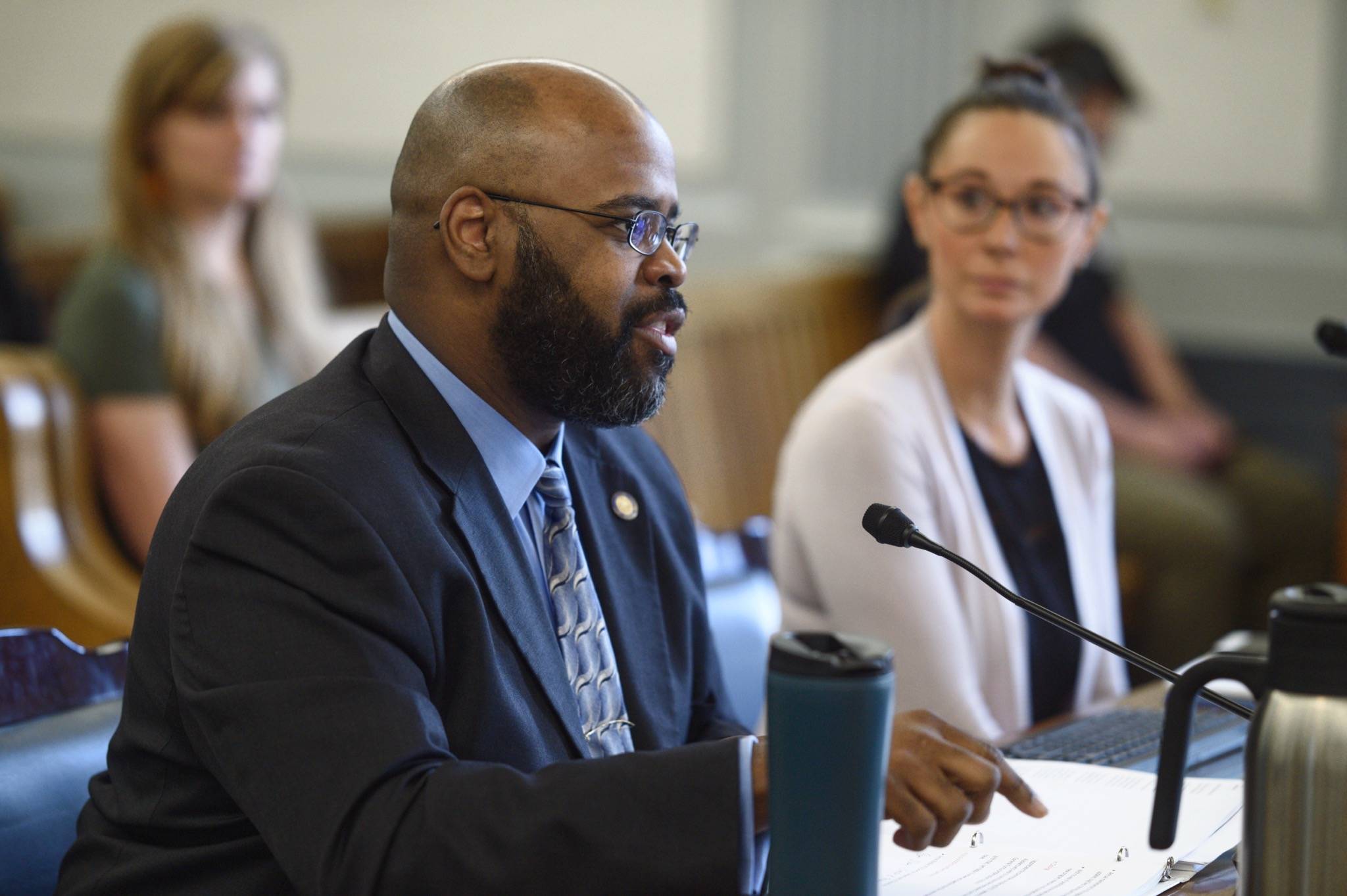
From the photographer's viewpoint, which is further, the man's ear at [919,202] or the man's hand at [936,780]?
the man's ear at [919,202]

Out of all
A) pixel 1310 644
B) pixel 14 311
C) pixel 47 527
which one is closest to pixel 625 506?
pixel 1310 644

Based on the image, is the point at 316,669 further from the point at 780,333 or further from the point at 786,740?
the point at 780,333

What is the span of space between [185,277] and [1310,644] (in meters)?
2.41

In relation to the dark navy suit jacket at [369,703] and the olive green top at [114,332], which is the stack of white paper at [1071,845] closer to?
the dark navy suit jacket at [369,703]

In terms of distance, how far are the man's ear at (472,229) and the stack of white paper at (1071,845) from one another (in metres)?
0.60

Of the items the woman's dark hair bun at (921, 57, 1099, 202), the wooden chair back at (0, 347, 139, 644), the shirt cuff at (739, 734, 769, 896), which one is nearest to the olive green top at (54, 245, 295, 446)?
the wooden chair back at (0, 347, 139, 644)

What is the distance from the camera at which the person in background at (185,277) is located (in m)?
2.74

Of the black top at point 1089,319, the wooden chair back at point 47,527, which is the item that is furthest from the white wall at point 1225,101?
the wooden chair back at point 47,527

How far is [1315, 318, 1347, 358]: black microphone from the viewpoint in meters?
1.59

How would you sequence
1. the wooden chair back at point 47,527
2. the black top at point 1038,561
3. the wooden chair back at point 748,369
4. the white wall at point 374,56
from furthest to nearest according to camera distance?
the white wall at point 374,56 → the wooden chair back at point 748,369 → the wooden chair back at point 47,527 → the black top at point 1038,561

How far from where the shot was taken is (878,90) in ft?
16.3

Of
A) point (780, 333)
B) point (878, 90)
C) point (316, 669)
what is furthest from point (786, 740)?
point (878, 90)

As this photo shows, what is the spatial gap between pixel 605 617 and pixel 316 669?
0.40 m

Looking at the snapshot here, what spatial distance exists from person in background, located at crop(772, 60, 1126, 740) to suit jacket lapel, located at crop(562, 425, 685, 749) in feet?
1.58
